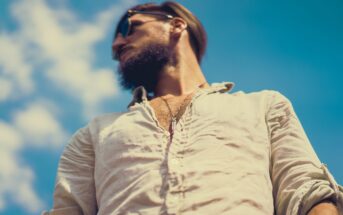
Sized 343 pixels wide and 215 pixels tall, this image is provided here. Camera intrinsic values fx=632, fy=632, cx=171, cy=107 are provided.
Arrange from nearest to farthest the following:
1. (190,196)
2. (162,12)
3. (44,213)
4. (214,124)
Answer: (190,196)
(214,124)
(44,213)
(162,12)

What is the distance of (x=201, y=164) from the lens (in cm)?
359

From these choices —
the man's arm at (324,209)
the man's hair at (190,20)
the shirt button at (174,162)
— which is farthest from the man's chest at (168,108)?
the man's hair at (190,20)

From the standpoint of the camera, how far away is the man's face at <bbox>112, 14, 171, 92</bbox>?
550 centimetres

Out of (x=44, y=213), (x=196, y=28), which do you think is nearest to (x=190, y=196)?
(x=44, y=213)

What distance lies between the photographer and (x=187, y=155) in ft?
12.1

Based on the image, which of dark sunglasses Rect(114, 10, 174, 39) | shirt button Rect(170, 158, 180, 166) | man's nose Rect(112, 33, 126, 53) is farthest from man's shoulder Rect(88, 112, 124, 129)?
dark sunglasses Rect(114, 10, 174, 39)

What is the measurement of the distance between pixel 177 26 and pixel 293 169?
9.29 ft

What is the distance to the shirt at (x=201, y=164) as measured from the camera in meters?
3.41

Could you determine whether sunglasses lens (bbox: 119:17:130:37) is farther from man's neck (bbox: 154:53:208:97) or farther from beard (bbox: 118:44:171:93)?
man's neck (bbox: 154:53:208:97)

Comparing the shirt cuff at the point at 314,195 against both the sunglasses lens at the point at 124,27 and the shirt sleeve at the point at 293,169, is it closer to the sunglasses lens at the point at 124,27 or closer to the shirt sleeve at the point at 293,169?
the shirt sleeve at the point at 293,169

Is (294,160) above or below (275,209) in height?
above

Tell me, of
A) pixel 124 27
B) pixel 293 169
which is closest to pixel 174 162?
pixel 293 169

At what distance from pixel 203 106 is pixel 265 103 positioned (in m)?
0.44

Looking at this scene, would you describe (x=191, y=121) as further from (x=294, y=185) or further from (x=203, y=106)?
(x=294, y=185)
